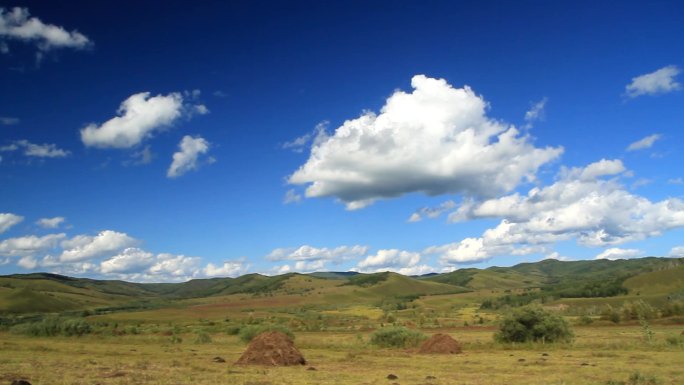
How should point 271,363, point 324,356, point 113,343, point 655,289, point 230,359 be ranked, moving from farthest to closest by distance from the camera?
point 655,289 → point 113,343 → point 324,356 → point 230,359 → point 271,363

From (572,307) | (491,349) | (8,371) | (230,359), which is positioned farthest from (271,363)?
(572,307)

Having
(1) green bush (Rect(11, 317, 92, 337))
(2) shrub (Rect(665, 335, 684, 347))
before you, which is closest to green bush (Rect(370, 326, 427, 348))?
(2) shrub (Rect(665, 335, 684, 347))

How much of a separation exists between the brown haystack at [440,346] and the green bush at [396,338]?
7.64 metres

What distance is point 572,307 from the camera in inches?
5320

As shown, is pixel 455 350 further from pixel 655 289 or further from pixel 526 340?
pixel 655 289

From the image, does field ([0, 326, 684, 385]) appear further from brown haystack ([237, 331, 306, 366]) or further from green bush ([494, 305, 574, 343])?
green bush ([494, 305, 574, 343])

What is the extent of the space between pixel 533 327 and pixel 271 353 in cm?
3003

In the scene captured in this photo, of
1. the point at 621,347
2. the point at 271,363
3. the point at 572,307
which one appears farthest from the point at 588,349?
the point at 572,307

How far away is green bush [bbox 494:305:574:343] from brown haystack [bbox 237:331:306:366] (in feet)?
86.5

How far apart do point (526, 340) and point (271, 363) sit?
1170 inches

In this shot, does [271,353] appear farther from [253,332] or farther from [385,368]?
[253,332]

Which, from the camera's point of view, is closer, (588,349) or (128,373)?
(128,373)

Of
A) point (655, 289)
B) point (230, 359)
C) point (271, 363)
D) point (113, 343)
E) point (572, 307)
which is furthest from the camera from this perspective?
point (655, 289)

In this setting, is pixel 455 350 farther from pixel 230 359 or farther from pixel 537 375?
pixel 230 359
